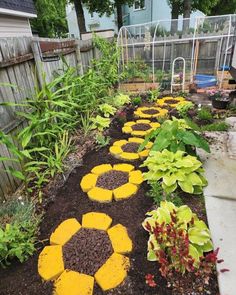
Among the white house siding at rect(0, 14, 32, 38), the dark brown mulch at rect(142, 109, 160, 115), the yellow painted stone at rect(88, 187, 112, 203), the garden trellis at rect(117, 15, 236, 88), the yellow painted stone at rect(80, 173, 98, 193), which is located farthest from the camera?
the white house siding at rect(0, 14, 32, 38)

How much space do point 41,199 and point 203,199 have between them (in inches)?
60.1

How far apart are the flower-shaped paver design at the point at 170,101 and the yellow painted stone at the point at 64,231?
3.38m

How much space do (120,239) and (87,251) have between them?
Result: 26cm

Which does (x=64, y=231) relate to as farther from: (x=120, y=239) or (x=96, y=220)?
(x=120, y=239)

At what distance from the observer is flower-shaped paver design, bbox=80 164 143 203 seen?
6.79 feet

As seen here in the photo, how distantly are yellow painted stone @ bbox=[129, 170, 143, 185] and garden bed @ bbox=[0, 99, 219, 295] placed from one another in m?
0.06

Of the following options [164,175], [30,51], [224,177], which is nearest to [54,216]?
[164,175]

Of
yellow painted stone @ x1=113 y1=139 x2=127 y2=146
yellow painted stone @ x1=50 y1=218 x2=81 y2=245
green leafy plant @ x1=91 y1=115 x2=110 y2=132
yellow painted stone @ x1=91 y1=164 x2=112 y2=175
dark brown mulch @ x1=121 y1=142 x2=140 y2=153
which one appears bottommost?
yellow painted stone @ x1=50 y1=218 x2=81 y2=245

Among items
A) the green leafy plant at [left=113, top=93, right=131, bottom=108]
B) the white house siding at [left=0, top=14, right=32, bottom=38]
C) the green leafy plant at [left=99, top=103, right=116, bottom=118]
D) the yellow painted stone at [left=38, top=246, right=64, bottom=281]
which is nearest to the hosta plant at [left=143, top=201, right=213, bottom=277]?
the yellow painted stone at [left=38, top=246, right=64, bottom=281]

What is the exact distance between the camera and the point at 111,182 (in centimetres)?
225

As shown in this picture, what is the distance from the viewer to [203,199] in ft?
6.20

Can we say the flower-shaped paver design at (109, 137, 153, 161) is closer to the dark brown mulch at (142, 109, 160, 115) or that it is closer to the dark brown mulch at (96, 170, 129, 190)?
the dark brown mulch at (96, 170, 129, 190)

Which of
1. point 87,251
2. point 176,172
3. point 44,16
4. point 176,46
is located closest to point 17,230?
point 87,251

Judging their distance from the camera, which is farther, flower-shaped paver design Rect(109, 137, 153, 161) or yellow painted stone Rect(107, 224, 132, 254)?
flower-shaped paver design Rect(109, 137, 153, 161)
